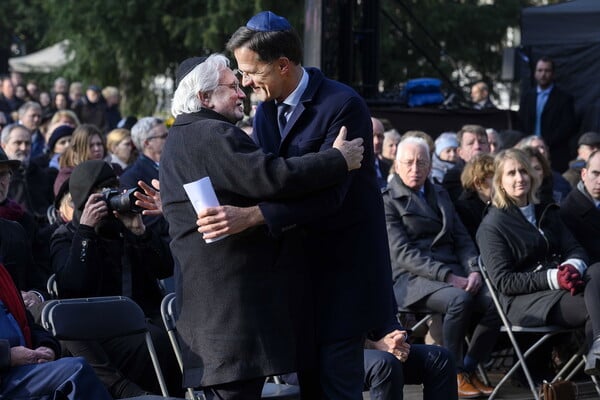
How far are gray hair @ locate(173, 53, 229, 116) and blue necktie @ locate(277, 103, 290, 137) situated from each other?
0.29 meters

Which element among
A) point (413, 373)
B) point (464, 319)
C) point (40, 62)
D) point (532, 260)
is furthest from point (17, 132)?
point (40, 62)

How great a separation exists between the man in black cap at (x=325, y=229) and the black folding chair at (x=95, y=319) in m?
1.32

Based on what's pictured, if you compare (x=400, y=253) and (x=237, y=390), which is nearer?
(x=237, y=390)

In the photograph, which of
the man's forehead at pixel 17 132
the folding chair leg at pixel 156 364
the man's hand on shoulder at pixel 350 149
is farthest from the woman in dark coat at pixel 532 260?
the man's forehead at pixel 17 132

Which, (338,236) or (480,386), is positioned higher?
(338,236)

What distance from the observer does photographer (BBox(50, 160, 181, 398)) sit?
6.18 meters

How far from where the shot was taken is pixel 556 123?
14.1 meters

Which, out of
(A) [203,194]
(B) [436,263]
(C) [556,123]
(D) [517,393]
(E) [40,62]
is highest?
(A) [203,194]

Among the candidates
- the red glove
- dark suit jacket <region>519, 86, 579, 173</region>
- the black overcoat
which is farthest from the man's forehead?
dark suit jacket <region>519, 86, 579, 173</region>

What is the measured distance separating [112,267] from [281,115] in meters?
2.13

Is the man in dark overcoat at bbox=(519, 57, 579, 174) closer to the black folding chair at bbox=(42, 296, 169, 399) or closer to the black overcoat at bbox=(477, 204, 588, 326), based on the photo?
the black overcoat at bbox=(477, 204, 588, 326)

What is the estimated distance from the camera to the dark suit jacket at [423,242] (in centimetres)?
789

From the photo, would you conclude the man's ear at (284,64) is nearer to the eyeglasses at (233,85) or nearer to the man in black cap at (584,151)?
the eyeglasses at (233,85)

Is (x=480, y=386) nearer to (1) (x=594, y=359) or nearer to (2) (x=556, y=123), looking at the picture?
(1) (x=594, y=359)
